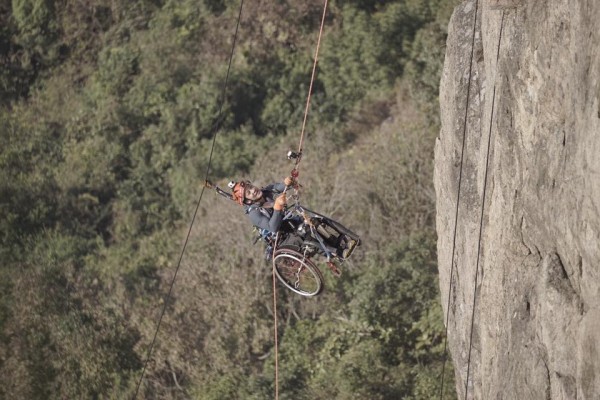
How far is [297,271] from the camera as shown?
14492 millimetres

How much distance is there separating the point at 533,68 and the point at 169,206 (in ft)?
64.9

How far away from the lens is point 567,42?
33.0 feet

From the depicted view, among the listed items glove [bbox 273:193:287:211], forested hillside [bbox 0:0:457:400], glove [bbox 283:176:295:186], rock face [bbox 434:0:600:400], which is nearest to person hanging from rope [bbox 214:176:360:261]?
glove [bbox 273:193:287:211]

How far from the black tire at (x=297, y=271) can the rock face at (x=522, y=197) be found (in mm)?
1877

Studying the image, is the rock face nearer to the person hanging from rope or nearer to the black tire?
the person hanging from rope

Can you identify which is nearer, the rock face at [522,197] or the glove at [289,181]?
the rock face at [522,197]

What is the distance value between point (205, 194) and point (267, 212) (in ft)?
45.0

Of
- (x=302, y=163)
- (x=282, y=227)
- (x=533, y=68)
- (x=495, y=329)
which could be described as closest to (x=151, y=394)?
(x=302, y=163)

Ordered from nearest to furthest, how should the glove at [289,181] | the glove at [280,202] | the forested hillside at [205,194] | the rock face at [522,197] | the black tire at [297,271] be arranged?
the rock face at [522,197], the glove at [289,181], the glove at [280,202], the black tire at [297,271], the forested hillside at [205,194]

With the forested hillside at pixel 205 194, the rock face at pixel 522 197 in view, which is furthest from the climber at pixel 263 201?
the forested hillside at pixel 205 194

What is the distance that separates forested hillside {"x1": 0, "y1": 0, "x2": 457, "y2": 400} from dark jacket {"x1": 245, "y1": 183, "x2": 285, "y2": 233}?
8.60m

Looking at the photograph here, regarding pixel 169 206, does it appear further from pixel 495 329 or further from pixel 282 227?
pixel 495 329

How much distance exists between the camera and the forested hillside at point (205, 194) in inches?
918

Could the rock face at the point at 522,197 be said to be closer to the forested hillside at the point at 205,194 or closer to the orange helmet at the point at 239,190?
the orange helmet at the point at 239,190
